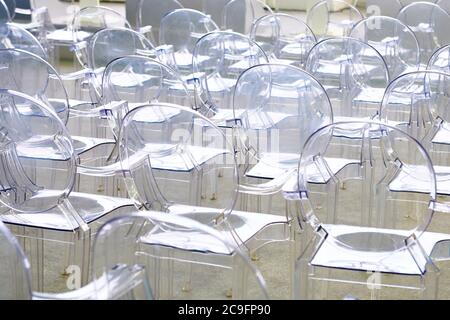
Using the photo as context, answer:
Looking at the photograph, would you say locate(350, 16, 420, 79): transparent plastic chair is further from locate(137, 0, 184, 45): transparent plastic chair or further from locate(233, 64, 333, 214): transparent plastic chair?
locate(233, 64, 333, 214): transparent plastic chair

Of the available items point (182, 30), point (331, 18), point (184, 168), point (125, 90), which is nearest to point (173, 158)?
point (184, 168)

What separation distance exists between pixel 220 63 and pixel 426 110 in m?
1.26

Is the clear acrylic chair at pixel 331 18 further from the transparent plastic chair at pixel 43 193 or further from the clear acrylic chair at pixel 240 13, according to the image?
the transparent plastic chair at pixel 43 193

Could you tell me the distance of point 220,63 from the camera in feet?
18.7

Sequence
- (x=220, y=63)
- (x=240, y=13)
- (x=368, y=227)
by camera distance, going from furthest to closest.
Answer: (x=240, y=13) < (x=220, y=63) < (x=368, y=227)

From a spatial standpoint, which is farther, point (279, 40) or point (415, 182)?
point (279, 40)

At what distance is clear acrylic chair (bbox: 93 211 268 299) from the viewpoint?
2.53 meters

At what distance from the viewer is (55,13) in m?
9.34

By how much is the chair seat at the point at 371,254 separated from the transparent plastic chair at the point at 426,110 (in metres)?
1.15

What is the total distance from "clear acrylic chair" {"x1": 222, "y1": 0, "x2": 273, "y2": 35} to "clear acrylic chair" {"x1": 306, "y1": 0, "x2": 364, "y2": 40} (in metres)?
0.37

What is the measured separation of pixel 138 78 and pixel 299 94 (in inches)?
44.4

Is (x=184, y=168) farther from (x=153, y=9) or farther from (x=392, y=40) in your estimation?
(x=153, y=9)

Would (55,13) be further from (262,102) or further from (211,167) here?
(211,167)

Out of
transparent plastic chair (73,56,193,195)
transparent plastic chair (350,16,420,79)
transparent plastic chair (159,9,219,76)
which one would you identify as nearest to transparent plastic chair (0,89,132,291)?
transparent plastic chair (73,56,193,195)
